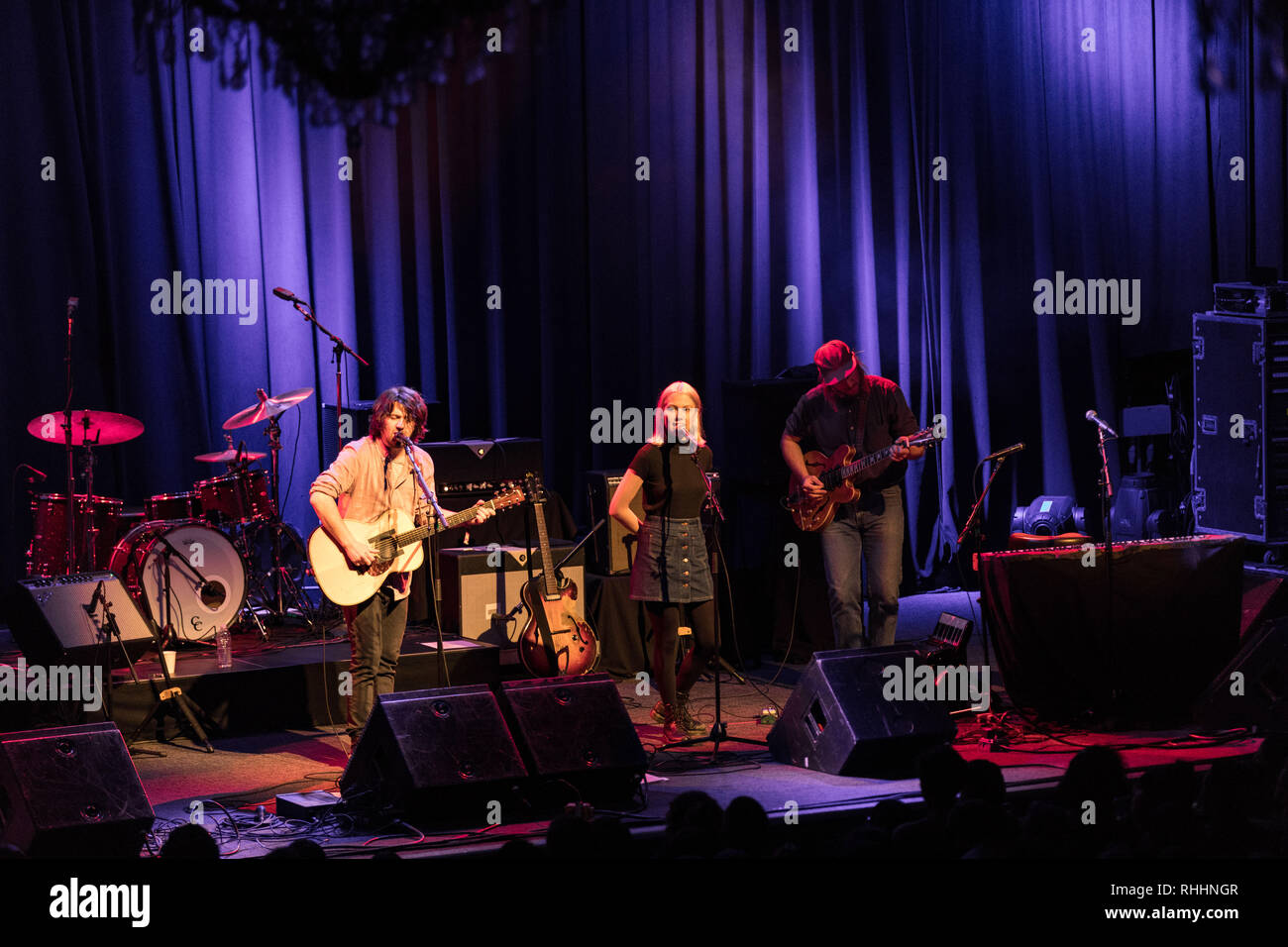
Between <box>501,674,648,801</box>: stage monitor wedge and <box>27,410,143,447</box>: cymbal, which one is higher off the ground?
<box>27,410,143,447</box>: cymbal

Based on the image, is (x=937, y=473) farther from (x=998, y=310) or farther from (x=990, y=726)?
(x=990, y=726)

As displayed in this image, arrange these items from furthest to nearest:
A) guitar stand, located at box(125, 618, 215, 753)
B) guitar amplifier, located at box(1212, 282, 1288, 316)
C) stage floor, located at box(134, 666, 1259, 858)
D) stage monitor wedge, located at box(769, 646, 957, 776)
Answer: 1. guitar amplifier, located at box(1212, 282, 1288, 316)
2. guitar stand, located at box(125, 618, 215, 753)
3. stage monitor wedge, located at box(769, 646, 957, 776)
4. stage floor, located at box(134, 666, 1259, 858)

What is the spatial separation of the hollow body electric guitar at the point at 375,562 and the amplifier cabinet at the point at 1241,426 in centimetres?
451

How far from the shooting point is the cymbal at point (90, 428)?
28.2 ft

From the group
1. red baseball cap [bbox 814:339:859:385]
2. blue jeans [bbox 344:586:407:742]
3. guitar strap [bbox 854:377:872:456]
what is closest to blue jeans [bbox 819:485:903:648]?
guitar strap [bbox 854:377:872:456]

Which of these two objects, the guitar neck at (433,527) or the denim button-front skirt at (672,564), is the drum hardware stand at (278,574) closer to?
the guitar neck at (433,527)

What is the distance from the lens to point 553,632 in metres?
7.69

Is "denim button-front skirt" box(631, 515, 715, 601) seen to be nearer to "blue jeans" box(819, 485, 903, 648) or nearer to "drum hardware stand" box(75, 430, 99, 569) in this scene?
"blue jeans" box(819, 485, 903, 648)

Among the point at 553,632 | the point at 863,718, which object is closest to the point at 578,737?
the point at 863,718

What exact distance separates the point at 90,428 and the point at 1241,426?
6738 mm

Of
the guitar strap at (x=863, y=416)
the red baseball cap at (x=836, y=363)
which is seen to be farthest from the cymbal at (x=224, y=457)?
the guitar strap at (x=863, y=416)

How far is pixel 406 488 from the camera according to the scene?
6969 mm

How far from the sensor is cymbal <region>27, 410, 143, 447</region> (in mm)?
8586
